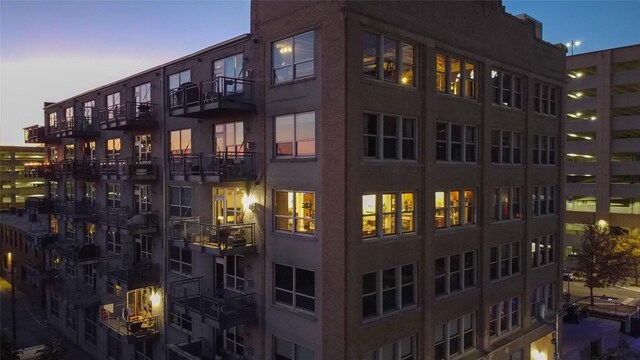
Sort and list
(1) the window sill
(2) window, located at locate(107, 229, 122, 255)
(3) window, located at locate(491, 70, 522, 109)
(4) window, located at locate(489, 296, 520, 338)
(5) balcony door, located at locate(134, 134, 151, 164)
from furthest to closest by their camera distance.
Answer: (2) window, located at locate(107, 229, 122, 255) → (5) balcony door, located at locate(134, 134, 151, 164) → (3) window, located at locate(491, 70, 522, 109) → (4) window, located at locate(489, 296, 520, 338) → (1) the window sill

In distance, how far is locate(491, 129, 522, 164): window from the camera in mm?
22000

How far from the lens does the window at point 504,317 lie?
21.9 m

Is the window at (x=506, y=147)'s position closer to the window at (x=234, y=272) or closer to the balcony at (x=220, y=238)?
the balcony at (x=220, y=238)

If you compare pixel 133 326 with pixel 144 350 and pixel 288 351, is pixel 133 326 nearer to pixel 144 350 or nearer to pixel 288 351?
pixel 144 350

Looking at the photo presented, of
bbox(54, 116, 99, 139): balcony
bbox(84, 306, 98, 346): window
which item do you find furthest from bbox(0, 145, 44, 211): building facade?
bbox(84, 306, 98, 346): window

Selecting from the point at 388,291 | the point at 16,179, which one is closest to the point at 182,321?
the point at 388,291

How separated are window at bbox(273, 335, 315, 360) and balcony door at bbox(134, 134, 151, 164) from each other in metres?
13.2

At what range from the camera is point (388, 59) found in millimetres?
16594

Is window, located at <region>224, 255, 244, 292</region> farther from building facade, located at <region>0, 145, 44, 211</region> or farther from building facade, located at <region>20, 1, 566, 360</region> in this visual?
building facade, located at <region>0, 145, 44, 211</region>

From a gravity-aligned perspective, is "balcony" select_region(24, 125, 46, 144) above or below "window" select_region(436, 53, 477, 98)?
below

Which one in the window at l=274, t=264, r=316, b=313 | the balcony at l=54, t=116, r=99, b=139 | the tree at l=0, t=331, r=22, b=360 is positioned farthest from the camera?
the balcony at l=54, t=116, r=99, b=139

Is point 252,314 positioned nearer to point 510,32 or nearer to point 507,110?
point 507,110

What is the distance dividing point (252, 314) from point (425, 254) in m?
7.31

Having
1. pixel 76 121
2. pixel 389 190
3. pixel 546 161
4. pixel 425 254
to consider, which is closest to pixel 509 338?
pixel 425 254
